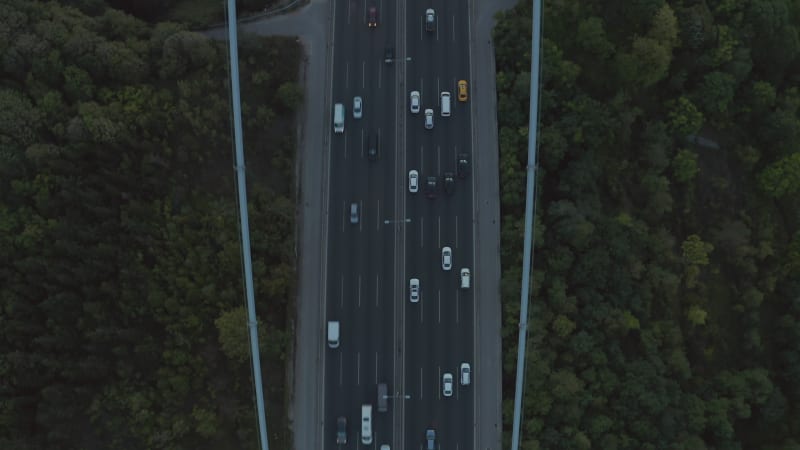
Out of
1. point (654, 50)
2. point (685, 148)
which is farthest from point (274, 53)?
point (685, 148)

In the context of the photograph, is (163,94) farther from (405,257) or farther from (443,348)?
(443,348)

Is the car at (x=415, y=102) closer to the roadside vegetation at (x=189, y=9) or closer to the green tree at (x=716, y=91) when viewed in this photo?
the roadside vegetation at (x=189, y=9)

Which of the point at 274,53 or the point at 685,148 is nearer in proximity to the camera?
the point at 274,53

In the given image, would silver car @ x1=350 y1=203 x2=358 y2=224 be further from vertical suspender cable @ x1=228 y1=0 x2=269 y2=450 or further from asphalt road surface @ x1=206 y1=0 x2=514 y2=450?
vertical suspender cable @ x1=228 y1=0 x2=269 y2=450

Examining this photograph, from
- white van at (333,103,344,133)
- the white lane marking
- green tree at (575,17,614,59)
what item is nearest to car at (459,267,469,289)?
the white lane marking

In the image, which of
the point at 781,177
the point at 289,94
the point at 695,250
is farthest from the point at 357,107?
the point at 781,177

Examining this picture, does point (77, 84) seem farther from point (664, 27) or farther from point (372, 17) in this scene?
point (664, 27)
